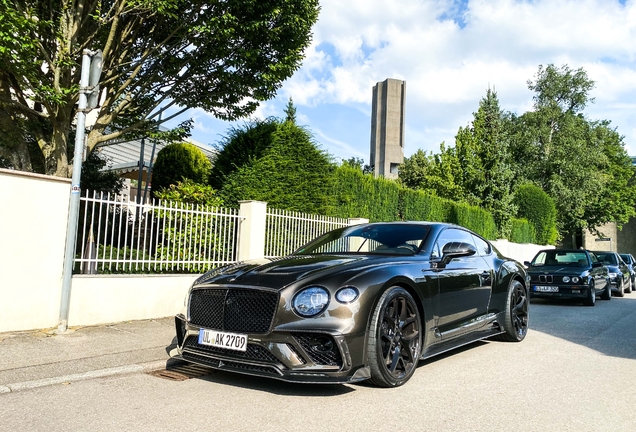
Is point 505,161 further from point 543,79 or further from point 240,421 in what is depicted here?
point 240,421

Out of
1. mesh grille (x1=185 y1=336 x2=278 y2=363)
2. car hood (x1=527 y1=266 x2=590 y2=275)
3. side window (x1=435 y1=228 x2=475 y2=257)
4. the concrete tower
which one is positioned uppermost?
the concrete tower

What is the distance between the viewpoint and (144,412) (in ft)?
12.7

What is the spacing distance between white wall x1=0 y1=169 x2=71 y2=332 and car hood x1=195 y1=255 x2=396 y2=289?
123 inches

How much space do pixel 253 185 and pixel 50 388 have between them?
669 cm

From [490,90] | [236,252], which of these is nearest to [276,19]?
[236,252]

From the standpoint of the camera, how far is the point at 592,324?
9.45 meters

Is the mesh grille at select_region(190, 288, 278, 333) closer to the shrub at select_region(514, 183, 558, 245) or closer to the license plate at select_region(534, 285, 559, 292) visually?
the license plate at select_region(534, 285, 559, 292)

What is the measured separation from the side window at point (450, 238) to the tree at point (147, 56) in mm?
5631

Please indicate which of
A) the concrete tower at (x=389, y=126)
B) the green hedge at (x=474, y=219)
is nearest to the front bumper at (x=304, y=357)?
the green hedge at (x=474, y=219)

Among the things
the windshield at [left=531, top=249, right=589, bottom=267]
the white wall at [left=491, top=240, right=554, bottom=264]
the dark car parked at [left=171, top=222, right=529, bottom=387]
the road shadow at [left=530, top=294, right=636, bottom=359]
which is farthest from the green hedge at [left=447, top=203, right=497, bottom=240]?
the dark car parked at [left=171, top=222, right=529, bottom=387]

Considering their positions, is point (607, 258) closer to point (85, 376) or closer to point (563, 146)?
point (85, 376)

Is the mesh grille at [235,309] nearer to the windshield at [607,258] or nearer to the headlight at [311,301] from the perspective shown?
the headlight at [311,301]

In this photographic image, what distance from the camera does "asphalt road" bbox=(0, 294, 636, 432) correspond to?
3.62m

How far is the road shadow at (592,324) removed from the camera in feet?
23.6
